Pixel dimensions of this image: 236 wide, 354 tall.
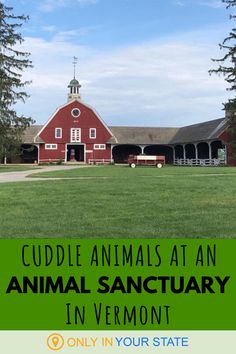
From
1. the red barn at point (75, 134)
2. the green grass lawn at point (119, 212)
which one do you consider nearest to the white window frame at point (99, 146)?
the red barn at point (75, 134)

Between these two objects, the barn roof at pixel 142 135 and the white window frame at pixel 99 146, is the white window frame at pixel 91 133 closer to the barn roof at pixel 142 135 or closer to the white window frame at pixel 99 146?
the white window frame at pixel 99 146

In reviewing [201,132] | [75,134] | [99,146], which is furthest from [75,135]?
[201,132]

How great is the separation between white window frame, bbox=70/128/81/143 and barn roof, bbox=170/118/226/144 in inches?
482

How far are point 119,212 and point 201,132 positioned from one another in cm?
5348

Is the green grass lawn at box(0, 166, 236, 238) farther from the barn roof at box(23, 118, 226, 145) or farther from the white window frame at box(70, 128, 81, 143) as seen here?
the white window frame at box(70, 128, 81, 143)

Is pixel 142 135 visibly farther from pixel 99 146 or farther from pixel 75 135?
pixel 75 135

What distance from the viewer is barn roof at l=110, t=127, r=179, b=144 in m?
68.2

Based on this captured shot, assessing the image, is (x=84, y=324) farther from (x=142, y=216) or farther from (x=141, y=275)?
(x=142, y=216)

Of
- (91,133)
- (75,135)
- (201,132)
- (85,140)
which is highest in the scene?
(91,133)

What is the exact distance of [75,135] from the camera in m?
66.0

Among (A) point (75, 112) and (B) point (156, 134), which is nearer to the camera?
(A) point (75, 112)

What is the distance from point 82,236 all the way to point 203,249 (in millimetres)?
3074

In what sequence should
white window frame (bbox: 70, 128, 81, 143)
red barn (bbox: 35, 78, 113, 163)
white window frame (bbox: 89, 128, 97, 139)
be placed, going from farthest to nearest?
1. white window frame (bbox: 89, 128, 97, 139)
2. white window frame (bbox: 70, 128, 81, 143)
3. red barn (bbox: 35, 78, 113, 163)

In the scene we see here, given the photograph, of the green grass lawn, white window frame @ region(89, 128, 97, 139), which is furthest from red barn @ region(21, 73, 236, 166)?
the green grass lawn
